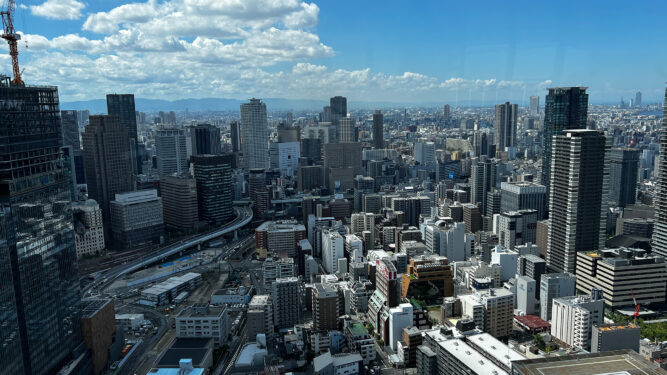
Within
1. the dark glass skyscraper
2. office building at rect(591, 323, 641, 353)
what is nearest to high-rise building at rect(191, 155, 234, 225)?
the dark glass skyscraper

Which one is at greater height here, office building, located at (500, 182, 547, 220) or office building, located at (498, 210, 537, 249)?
office building, located at (500, 182, 547, 220)

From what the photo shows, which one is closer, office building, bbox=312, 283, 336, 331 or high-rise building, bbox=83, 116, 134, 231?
office building, bbox=312, 283, 336, 331

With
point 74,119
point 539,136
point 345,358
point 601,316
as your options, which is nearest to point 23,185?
point 345,358

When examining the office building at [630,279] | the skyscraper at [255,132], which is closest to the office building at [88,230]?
the skyscraper at [255,132]

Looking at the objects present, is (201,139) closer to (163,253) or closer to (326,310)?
(163,253)

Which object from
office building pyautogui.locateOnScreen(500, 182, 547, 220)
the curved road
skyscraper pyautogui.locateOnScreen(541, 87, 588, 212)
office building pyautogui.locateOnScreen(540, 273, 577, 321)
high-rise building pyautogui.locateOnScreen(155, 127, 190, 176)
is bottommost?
the curved road

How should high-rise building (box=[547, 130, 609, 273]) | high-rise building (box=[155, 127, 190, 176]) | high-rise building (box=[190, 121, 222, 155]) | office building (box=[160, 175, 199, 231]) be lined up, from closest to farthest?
1. high-rise building (box=[547, 130, 609, 273])
2. office building (box=[160, 175, 199, 231])
3. high-rise building (box=[155, 127, 190, 176])
4. high-rise building (box=[190, 121, 222, 155])

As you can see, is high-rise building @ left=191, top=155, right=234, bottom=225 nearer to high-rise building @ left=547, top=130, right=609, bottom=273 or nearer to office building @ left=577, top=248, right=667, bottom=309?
high-rise building @ left=547, top=130, right=609, bottom=273
